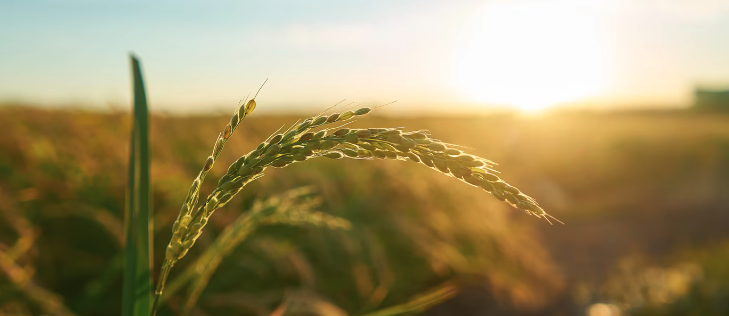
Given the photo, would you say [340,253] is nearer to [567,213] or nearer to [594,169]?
[567,213]

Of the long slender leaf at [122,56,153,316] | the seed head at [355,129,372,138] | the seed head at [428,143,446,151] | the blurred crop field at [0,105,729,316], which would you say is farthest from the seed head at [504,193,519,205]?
the blurred crop field at [0,105,729,316]

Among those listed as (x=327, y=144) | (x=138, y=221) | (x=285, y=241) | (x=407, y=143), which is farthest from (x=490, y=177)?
(x=285, y=241)

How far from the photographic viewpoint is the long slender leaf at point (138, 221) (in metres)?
0.85

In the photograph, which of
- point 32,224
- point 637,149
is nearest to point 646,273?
point 32,224

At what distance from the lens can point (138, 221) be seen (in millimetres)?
897

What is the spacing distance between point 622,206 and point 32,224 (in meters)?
12.1

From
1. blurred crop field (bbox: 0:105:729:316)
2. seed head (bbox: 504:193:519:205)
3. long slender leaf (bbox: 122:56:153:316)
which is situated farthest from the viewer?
blurred crop field (bbox: 0:105:729:316)

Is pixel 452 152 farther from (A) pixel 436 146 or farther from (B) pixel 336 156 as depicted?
(B) pixel 336 156

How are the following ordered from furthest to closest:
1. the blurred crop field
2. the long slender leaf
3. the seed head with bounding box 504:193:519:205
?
the blurred crop field
the long slender leaf
the seed head with bounding box 504:193:519:205

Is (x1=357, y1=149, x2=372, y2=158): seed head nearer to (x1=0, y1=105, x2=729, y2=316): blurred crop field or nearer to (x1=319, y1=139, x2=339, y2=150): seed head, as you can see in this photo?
(x1=319, y1=139, x2=339, y2=150): seed head

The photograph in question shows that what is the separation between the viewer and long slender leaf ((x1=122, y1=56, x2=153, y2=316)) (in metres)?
0.85

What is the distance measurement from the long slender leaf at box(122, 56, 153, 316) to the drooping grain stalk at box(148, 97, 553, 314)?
105mm

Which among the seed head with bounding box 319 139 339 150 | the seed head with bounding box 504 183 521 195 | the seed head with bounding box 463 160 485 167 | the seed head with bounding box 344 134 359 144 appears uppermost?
the seed head with bounding box 344 134 359 144

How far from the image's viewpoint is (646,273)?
6.40 m
